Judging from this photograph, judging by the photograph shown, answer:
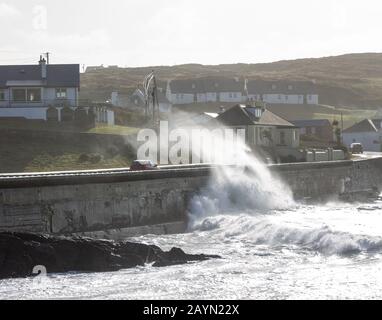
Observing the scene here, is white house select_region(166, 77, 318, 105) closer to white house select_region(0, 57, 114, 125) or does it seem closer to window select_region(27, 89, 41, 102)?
white house select_region(0, 57, 114, 125)

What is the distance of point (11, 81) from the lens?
248 feet

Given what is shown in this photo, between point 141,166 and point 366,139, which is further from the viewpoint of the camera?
point 366,139

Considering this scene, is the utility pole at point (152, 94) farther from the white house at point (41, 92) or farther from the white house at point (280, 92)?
the white house at point (280, 92)

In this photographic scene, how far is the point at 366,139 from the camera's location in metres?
104

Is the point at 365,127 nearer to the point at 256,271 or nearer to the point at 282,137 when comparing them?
the point at 282,137

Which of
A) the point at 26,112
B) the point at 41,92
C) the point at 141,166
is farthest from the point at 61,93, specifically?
the point at 141,166

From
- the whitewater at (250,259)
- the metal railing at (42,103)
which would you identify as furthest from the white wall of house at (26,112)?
the whitewater at (250,259)

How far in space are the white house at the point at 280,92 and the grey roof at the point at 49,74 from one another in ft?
206

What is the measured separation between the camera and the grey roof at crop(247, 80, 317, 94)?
13775 centimetres

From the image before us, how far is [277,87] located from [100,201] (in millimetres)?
98824

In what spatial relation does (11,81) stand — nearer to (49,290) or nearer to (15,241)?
(15,241)

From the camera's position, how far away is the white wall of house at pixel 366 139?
10325 cm

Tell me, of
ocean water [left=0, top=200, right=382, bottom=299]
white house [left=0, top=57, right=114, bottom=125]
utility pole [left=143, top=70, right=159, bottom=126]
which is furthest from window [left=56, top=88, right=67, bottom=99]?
ocean water [left=0, top=200, right=382, bottom=299]

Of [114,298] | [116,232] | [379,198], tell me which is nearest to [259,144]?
[379,198]
